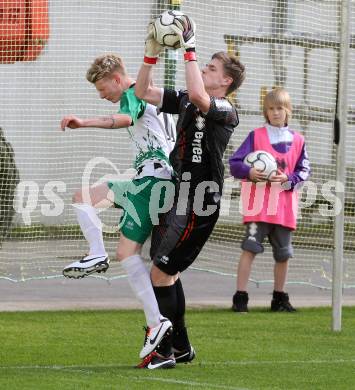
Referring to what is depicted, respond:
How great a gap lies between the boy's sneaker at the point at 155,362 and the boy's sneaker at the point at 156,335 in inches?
2.4

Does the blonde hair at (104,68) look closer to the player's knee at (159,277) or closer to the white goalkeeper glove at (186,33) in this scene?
the white goalkeeper glove at (186,33)

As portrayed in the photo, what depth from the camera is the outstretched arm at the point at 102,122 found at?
22.8 feet

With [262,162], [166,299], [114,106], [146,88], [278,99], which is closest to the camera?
[146,88]

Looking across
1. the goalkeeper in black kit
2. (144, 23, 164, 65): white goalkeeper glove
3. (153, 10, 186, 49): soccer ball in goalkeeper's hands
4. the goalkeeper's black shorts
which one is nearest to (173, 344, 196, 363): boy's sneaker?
the goalkeeper in black kit

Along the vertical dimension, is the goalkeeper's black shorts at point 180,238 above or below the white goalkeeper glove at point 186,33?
below

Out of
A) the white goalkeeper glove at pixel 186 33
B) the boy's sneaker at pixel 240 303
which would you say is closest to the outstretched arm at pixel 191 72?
the white goalkeeper glove at pixel 186 33

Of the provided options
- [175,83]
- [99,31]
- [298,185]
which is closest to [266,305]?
[298,185]

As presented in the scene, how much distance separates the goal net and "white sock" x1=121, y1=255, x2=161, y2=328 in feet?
13.7

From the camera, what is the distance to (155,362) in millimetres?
7262

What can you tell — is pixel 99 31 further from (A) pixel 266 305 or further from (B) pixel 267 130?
(A) pixel 266 305

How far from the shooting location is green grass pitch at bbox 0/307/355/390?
676cm

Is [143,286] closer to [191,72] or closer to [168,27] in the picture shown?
[191,72]

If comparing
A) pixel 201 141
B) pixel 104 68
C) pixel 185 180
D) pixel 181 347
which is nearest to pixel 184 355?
pixel 181 347

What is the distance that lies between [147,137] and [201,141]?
544 mm
